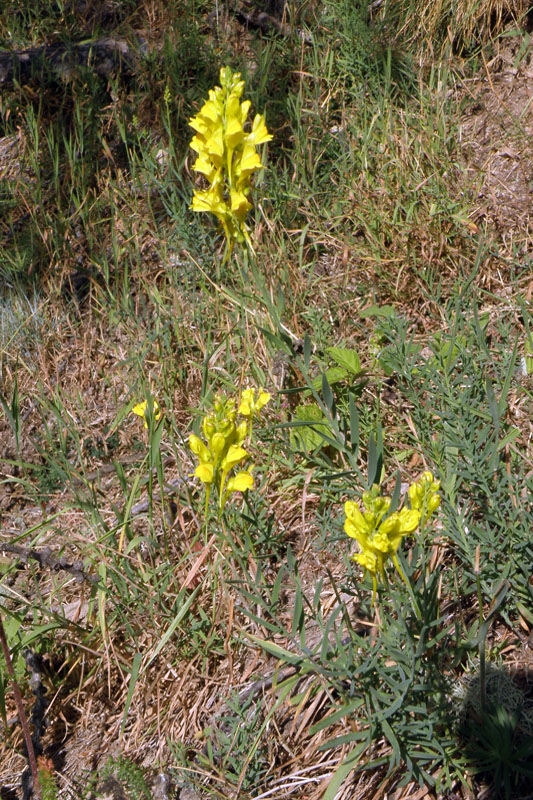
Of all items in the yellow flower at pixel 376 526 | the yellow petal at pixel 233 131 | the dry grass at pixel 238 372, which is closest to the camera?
the yellow flower at pixel 376 526

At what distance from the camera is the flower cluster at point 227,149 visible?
2.07 m

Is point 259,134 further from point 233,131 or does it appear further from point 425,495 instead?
point 425,495

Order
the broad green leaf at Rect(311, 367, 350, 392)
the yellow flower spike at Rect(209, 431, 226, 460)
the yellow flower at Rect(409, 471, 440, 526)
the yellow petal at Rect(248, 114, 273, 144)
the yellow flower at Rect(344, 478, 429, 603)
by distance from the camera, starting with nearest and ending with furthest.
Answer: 1. the yellow flower at Rect(344, 478, 429, 603)
2. the yellow flower at Rect(409, 471, 440, 526)
3. the yellow flower spike at Rect(209, 431, 226, 460)
4. the yellow petal at Rect(248, 114, 273, 144)
5. the broad green leaf at Rect(311, 367, 350, 392)

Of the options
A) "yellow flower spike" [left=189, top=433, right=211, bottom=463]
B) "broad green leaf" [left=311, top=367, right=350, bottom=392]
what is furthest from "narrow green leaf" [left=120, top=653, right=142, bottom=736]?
"broad green leaf" [left=311, top=367, right=350, bottom=392]

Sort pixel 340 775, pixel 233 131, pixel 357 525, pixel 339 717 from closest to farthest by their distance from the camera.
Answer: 1. pixel 357 525
2. pixel 339 717
3. pixel 340 775
4. pixel 233 131

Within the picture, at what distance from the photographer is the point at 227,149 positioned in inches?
82.8

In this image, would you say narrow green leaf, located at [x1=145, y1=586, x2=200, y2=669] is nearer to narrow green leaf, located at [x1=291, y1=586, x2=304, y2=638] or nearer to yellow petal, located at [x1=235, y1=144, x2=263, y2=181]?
Result: narrow green leaf, located at [x1=291, y1=586, x2=304, y2=638]

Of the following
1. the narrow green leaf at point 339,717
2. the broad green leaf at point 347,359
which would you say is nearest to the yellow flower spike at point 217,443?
the narrow green leaf at point 339,717

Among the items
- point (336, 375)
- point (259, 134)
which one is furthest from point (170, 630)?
point (259, 134)

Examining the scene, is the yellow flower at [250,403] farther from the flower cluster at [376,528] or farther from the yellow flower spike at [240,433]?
the flower cluster at [376,528]

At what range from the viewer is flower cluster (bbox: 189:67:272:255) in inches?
81.5

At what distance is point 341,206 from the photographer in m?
3.20

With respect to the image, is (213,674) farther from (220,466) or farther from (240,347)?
(240,347)

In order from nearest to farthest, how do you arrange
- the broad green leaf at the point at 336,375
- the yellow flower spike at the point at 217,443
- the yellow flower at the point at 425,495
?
the yellow flower at the point at 425,495 → the yellow flower spike at the point at 217,443 → the broad green leaf at the point at 336,375
